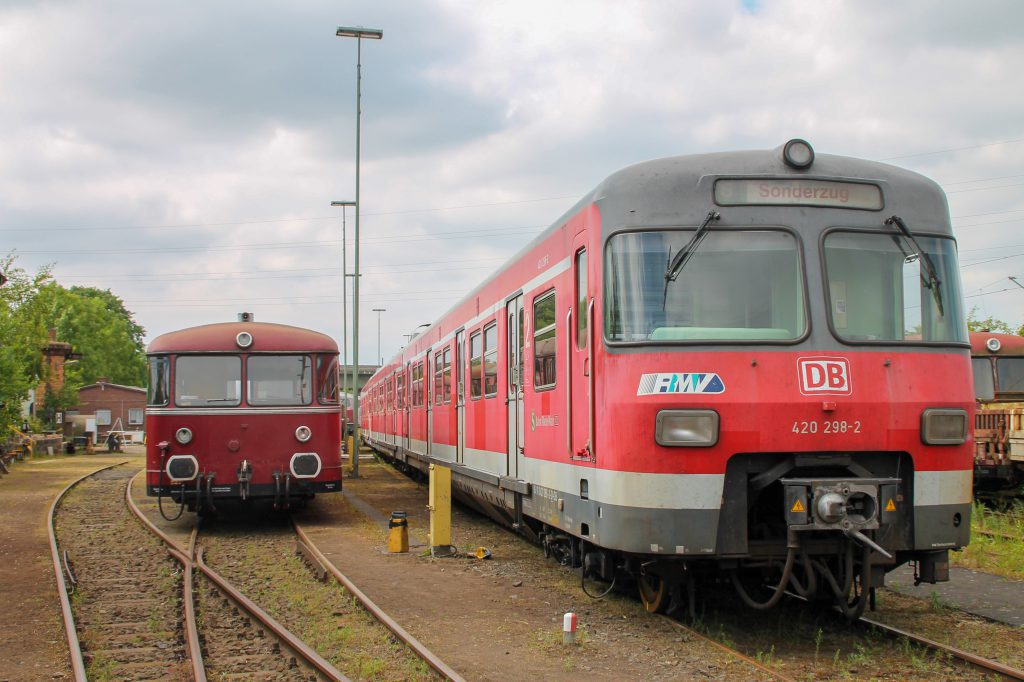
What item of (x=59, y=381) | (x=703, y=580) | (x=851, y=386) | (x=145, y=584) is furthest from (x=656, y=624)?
(x=59, y=381)

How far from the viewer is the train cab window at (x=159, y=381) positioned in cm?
1362

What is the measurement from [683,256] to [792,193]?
91 centimetres

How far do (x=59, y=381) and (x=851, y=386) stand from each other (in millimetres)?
63349

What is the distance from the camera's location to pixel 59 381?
6216 cm

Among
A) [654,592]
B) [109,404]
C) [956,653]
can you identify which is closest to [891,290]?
[956,653]

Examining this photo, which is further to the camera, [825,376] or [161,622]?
[161,622]

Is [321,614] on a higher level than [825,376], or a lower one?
lower

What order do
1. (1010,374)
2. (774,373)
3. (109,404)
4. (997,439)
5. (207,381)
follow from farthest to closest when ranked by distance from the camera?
(109,404), (1010,374), (997,439), (207,381), (774,373)

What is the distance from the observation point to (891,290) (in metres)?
6.82

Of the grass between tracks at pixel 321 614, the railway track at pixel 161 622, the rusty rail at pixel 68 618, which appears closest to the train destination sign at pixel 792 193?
the grass between tracks at pixel 321 614

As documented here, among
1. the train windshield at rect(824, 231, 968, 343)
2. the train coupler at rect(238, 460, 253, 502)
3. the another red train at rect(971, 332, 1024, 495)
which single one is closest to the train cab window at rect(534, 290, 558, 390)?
the train windshield at rect(824, 231, 968, 343)

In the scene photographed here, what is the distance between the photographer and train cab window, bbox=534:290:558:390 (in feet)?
27.2

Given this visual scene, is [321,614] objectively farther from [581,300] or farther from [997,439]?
[997,439]

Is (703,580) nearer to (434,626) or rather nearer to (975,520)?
(434,626)
